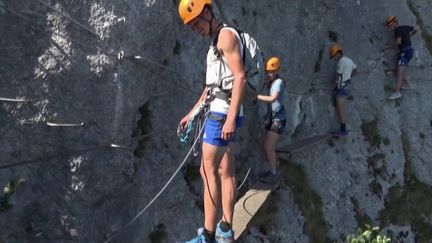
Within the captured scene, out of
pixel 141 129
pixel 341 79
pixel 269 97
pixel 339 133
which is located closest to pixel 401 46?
pixel 341 79

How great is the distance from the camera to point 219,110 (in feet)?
24.8

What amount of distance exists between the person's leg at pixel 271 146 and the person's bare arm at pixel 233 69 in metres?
4.89

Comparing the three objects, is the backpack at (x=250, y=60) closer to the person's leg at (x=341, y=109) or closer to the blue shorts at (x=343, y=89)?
the blue shorts at (x=343, y=89)

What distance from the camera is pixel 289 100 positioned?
13.3m

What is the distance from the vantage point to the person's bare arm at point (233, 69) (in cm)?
710

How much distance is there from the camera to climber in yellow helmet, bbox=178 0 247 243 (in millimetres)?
7145

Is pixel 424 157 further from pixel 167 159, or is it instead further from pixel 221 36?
pixel 221 36

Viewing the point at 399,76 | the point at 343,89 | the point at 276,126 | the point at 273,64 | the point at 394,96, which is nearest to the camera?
the point at 273,64

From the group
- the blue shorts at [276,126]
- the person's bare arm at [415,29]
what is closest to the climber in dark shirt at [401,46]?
the person's bare arm at [415,29]

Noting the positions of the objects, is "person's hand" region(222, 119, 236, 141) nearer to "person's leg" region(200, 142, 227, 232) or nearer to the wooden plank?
"person's leg" region(200, 142, 227, 232)

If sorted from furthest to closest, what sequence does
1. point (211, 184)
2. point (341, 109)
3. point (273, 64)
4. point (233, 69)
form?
1. point (341, 109)
2. point (273, 64)
3. point (211, 184)
4. point (233, 69)

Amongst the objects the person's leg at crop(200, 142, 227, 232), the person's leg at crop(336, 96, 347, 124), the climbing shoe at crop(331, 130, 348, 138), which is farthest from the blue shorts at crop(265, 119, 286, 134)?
the person's leg at crop(200, 142, 227, 232)

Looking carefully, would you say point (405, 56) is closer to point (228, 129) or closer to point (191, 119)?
point (191, 119)

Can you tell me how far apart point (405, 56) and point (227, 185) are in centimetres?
1048
